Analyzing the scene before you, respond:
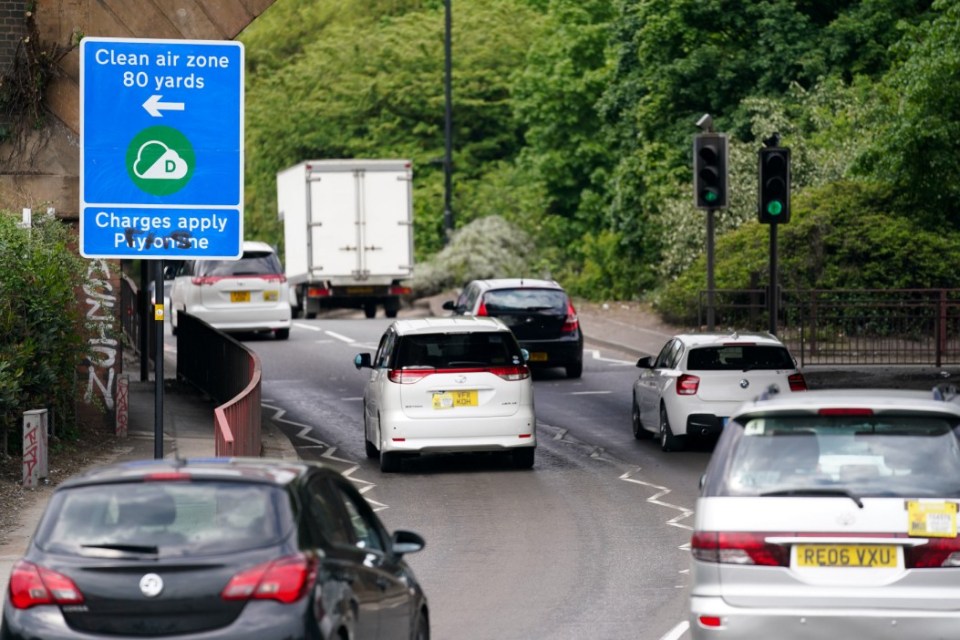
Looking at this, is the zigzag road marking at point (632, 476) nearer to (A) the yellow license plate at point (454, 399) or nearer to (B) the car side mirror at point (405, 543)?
(A) the yellow license plate at point (454, 399)

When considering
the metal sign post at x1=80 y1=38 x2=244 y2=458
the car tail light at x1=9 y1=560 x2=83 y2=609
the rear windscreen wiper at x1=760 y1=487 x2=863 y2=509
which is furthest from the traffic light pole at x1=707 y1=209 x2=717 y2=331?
the car tail light at x1=9 y1=560 x2=83 y2=609

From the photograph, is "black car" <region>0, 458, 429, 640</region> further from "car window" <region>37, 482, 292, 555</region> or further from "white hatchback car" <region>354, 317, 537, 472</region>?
"white hatchback car" <region>354, 317, 537, 472</region>

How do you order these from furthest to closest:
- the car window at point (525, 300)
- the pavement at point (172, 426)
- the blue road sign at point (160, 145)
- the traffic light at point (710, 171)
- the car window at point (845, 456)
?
the car window at point (525, 300)
the traffic light at point (710, 171)
the pavement at point (172, 426)
the blue road sign at point (160, 145)
the car window at point (845, 456)

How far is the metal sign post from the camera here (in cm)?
1409

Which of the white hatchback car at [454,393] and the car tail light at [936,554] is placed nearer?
the car tail light at [936,554]

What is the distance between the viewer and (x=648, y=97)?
47.6 m

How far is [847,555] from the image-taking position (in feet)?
28.8

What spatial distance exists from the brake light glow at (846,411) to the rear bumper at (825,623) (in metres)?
0.96

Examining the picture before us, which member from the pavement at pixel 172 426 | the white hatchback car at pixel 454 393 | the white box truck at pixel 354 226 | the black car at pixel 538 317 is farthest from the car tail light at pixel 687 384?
the white box truck at pixel 354 226

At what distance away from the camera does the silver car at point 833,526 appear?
870 cm

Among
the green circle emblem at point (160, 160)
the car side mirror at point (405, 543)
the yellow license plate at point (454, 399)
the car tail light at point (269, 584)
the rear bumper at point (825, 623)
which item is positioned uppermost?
the green circle emblem at point (160, 160)

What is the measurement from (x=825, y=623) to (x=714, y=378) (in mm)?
12472

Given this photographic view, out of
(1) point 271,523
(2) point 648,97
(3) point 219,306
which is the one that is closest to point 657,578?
(1) point 271,523

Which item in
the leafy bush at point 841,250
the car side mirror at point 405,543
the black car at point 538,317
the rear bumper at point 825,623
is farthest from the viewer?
the leafy bush at point 841,250
